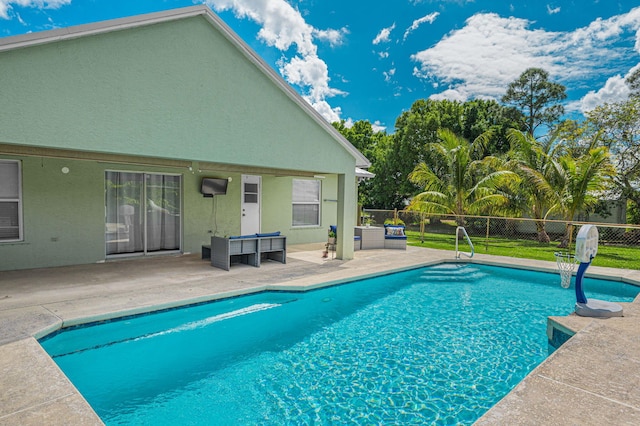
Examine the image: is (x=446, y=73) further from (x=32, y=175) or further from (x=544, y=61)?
(x=32, y=175)

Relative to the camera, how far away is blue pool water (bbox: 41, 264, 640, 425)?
4.10m

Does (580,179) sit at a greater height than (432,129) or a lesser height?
lesser

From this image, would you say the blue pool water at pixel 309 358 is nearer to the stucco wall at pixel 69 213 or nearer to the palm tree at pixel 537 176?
the stucco wall at pixel 69 213

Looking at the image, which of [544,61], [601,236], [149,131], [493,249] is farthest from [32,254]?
[544,61]

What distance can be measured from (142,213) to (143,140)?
175 inches

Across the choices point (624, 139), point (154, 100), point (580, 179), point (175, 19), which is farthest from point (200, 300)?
point (624, 139)

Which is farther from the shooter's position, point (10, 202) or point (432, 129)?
point (432, 129)

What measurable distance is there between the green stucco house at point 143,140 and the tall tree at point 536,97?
1046 inches

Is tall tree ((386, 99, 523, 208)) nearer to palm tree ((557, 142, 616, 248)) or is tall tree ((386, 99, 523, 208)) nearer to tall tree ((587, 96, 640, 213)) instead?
tall tree ((587, 96, 640, 213))

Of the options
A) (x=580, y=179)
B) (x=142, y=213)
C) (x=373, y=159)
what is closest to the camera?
(x=142, y=213)

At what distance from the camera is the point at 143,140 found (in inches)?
275

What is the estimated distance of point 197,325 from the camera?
632 centimetres

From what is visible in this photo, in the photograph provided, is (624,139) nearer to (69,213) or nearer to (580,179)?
(580,179)

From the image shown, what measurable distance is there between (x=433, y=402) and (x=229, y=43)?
8337mm
